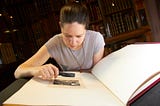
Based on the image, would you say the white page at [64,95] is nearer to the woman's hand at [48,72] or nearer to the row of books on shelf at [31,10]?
the woman's hand at [48,72]

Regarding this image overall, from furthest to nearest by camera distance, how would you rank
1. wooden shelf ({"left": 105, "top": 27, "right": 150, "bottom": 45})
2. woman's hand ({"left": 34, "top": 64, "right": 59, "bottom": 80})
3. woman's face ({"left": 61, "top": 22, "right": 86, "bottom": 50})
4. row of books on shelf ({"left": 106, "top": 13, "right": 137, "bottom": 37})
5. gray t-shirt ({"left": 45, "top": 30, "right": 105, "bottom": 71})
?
row of books on shelf ({"left": 106, "top": 13, "right": 137, "bottom": 37}) < wooden shelf ({"left": 105, "top": 27, "right": 150, "bottom": 45}) < gray t-shirt ({"left": 45, "top": 30, "right": 105, "bottom": 71}) < woman's face ({"left": 61, "top": 22, "right": 86, "bottom": 50}) < woman's hand ({"left": 34, "top": 64, "right": 59, "bottom": 80})

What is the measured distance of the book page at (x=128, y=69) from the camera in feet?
1.98

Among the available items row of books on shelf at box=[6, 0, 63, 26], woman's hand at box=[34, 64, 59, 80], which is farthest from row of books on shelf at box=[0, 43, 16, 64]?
woman's hand at box=[34, 64, 59, 80]

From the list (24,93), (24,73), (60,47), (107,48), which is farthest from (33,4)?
(24,93)

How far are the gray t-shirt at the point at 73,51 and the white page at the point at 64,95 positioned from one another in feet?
1.65

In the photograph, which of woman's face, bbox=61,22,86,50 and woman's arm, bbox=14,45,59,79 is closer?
woman's arm, bbox=14,45,59,79

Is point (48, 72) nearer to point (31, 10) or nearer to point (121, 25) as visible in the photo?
point (121, 25)

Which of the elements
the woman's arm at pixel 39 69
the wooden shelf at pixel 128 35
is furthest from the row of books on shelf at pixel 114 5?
the woman's arm at pixel 39 69

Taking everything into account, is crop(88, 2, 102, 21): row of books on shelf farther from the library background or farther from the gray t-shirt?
→ the gray t-shirt

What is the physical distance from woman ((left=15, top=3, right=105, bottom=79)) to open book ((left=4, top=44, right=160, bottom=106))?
19 cm

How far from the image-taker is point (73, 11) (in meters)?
1.11

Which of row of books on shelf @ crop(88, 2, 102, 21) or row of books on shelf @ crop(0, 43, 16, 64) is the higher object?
row of books on shelf @ crop(88, 2, 102, 21)

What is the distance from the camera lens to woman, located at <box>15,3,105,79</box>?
3.57ft

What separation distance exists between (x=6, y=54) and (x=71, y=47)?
222cm
